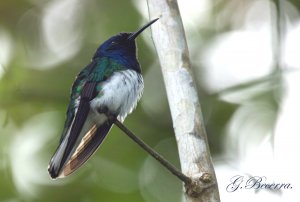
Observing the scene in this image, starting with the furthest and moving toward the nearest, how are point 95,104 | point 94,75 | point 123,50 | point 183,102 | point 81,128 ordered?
point 123,50 < point 94,75 < point 95,104 < point 81,128 < point 183,102

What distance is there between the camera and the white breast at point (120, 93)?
14.2ft

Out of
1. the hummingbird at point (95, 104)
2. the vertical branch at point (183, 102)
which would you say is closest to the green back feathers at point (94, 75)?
the hummingbird at point (95, 104)

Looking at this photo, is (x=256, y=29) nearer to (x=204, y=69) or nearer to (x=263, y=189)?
(x=204, y=69)

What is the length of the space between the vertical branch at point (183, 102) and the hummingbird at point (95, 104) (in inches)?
13.0

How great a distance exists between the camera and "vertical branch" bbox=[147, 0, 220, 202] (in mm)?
3084

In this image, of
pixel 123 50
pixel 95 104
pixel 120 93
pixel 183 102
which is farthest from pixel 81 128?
pixel 123 50

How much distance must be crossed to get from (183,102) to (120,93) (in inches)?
47.4

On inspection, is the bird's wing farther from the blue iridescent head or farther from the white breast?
the blue iridescent head

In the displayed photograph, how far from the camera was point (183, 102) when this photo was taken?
3258 mm

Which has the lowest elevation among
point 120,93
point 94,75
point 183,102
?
point 120,93

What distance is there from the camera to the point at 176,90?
3.29 metres

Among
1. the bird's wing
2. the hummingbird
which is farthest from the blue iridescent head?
the bird's wing

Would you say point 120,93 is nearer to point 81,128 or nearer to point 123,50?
point 81,128

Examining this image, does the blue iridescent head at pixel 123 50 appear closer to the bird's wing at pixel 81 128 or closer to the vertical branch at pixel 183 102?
the bird's wing at pixel 81 128
